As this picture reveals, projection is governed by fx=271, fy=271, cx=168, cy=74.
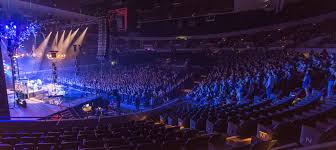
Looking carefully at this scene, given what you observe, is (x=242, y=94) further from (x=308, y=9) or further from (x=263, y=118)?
(x=308, y=9)

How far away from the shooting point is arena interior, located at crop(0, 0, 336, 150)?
7.51 m

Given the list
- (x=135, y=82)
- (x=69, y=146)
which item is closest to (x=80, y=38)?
(x=135, y=82)

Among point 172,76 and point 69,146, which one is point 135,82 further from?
point 69,146

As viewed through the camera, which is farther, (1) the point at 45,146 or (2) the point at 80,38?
(2) the point at 80,38

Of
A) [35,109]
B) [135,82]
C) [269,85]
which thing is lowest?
[35,109]

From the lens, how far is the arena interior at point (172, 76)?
751 cm

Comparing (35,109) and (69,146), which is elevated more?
(69,146)

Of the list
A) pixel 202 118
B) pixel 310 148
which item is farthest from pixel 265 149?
pixel 202 118

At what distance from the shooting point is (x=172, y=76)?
26391mm

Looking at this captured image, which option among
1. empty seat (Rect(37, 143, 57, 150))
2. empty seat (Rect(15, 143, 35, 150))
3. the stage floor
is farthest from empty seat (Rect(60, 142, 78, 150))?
the stage floor

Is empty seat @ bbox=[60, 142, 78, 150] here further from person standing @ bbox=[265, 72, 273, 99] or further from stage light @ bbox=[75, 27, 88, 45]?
stage light @ bbox=[75, 27, 88, 45]

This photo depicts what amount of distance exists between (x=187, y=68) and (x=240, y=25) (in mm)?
7017

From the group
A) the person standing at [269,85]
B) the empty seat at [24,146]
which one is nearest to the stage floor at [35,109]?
the empty seat at [24,146]

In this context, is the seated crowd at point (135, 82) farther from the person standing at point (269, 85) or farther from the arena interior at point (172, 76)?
the person standing at point (269, 85)
